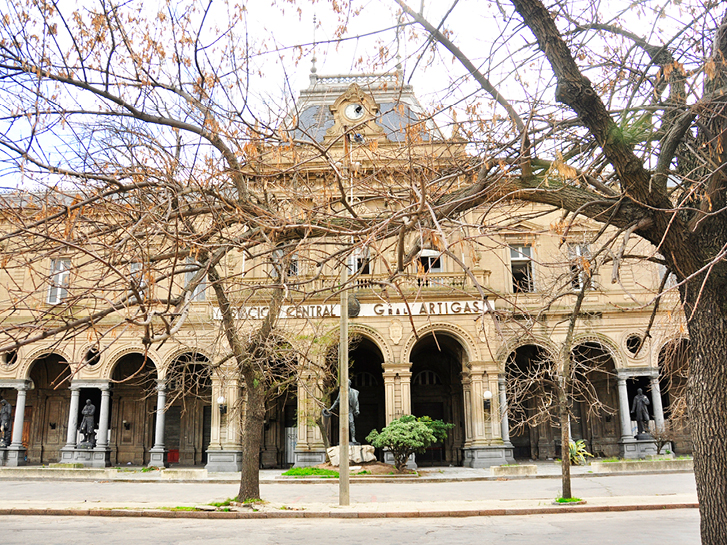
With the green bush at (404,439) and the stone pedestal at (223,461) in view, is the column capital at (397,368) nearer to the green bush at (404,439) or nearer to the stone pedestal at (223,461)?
the green bush at (404,439)

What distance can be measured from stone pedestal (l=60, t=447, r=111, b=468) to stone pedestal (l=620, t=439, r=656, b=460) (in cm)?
2332

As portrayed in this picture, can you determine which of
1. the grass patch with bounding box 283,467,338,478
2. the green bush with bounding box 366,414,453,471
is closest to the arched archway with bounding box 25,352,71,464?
the grass patch with bounding box 283,467,338,478

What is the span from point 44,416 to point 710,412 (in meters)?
34.1

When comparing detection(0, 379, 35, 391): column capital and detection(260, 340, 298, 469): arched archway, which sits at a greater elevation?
detection(0, 379, 35, 391): column capital

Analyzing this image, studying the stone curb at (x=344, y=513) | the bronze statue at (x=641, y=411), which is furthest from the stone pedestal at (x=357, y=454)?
the bronze statue at (x=641, y=411)

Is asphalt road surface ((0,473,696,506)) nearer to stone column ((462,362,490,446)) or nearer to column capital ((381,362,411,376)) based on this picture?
stone column ((462,362,490,446))

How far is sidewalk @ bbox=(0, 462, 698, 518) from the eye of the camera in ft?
46.1

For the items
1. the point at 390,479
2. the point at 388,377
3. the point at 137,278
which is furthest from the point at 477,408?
the point at 137,278

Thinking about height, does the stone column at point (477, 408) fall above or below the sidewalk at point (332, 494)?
above

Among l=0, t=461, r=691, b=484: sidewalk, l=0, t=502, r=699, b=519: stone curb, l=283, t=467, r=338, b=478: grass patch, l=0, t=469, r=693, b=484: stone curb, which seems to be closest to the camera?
l=0, t=502, r=699, b=519: stone curb

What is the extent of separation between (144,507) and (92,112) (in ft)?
35.5

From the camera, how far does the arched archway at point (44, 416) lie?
32688 mm

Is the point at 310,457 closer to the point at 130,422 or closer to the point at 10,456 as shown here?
the point at 130,422

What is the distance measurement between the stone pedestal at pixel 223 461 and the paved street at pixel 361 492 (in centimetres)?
492
